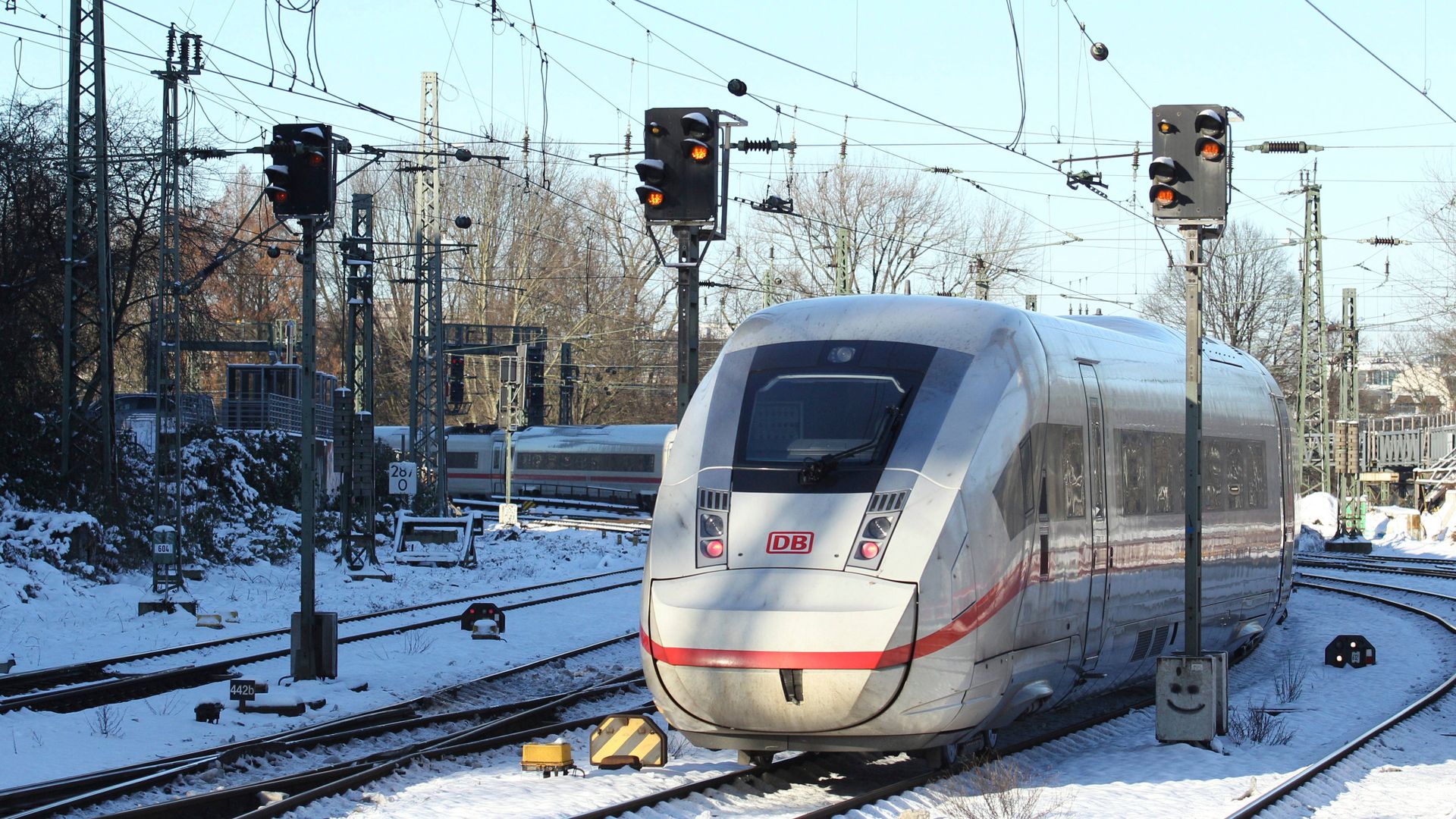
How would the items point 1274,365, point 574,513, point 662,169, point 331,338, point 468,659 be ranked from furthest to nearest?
point 331,338
point 1274,365
point 574,513
point 468,659
point 662,169

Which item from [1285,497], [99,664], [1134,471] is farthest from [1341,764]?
[99,664]

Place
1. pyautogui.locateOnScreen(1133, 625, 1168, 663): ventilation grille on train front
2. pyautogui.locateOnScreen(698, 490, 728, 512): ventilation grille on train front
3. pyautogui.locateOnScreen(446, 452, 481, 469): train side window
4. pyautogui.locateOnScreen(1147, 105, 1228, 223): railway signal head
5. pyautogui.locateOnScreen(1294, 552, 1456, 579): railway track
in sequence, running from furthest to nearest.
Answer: pyautogui.locateOnScreen(446, 452, 481, 469): train side window → pyautogui.locateOnScreen(1294, 552, 1456, 579): railway track → pyautogui.locateOnScreen(1133, 625, 1168, 663): ventilation grille on train front → pyautogui.locateOnScreen(1147, 105, 1228, 223): railway signal head → pyautogui.locateOnScreen(698, 490, 728, 512): ventilation grille on train front

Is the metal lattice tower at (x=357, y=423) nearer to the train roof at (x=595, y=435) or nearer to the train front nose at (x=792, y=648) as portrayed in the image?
the train front nose at (x=792, y=648)

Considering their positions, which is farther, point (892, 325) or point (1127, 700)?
point (1127, 700)

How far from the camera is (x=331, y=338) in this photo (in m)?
77.0

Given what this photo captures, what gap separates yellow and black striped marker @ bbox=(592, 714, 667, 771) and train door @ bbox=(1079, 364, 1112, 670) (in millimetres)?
3029

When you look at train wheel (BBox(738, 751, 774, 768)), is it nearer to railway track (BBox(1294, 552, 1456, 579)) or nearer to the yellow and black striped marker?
the yellow and black striped marker

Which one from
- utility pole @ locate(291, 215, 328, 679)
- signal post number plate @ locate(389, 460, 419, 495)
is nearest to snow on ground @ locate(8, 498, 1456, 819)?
utility pole @ locate(291, 215, 328, 679)

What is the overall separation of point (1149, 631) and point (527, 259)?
177 ft

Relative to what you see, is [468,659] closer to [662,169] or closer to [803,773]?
[662,169]

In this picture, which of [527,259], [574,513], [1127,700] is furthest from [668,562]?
[527,259]

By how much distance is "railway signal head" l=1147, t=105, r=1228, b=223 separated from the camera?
1174 centimetres

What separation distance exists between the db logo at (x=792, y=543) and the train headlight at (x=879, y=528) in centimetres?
32

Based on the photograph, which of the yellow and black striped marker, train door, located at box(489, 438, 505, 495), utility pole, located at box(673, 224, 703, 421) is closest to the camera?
the yellow and black striped marker
